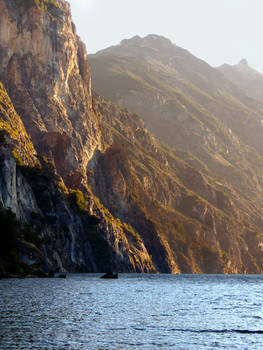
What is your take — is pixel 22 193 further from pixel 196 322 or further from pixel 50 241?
pixel 196 322

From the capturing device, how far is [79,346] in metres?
34.9

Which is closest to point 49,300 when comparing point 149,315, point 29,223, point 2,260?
point 149,315

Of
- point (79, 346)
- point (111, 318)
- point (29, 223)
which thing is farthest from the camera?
point (29, 223)

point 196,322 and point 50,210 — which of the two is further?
point 50,210

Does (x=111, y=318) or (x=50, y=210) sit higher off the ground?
(x=50, y=210)

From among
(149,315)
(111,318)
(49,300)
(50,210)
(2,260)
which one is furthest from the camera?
(50,210)

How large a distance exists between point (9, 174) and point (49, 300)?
94.1m

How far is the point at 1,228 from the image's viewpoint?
126 m

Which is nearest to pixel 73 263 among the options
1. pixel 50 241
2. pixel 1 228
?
pixel 50 241

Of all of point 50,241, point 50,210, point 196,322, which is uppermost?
point 50,210

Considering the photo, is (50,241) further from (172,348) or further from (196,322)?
(172,348)

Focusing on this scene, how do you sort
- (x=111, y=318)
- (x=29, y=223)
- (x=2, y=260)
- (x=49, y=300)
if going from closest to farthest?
(x=111, y=318) → (x=49, y=300) → (x=2, y=260) → (x=29, y=223)

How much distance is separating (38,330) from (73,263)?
6007 inches

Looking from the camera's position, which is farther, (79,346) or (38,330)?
(38,330)
